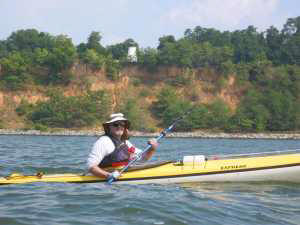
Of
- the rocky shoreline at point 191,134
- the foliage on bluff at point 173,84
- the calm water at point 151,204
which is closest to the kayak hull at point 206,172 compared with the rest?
the calm water at point 151,204

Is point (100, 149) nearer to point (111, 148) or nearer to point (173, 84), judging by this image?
point (111, 148)

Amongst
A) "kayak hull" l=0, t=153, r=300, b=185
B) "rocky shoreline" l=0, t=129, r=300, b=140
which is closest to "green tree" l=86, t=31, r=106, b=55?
"rocky shoreline" l=0, t=129, r=300, b=140

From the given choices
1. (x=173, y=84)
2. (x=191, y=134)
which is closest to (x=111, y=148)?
(x=191, y=134)

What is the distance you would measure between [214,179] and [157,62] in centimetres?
5651

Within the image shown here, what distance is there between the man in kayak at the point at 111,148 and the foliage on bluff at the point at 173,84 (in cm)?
4583

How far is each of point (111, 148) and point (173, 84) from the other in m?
55.7

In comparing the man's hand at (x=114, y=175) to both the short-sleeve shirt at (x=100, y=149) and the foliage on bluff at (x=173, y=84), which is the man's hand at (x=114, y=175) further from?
the foliage on bluff at (x=173, y=84)

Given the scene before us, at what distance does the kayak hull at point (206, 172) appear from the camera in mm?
8102

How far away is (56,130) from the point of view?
174ft

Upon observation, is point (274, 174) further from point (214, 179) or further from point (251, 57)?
point (251, 57)

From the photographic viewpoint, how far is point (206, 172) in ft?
27.2

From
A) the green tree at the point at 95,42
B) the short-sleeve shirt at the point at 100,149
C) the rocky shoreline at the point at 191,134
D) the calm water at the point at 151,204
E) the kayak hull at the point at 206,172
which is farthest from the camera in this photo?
the green tree at the point at 95,42

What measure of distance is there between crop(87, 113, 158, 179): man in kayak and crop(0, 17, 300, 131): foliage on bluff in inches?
1804

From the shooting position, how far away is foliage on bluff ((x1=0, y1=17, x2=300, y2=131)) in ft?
183
